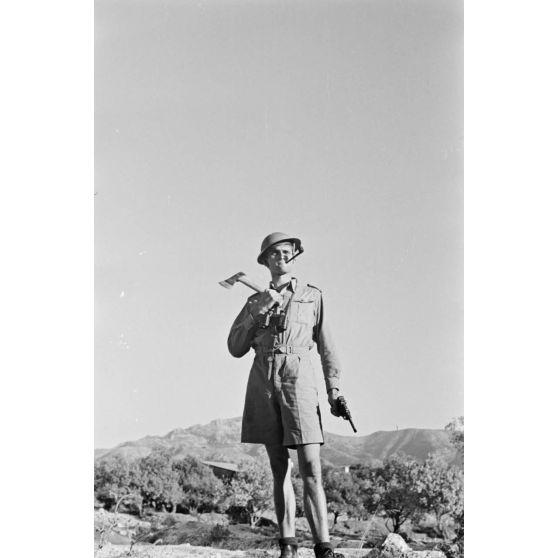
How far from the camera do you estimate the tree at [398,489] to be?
20.4ft

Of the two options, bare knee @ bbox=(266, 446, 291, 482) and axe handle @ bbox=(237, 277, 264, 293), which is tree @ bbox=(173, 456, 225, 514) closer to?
bare knee @ bbox=(266, 446, 291, 482)

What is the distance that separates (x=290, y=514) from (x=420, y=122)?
2.11 metres

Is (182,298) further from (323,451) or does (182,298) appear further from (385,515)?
(385,515)

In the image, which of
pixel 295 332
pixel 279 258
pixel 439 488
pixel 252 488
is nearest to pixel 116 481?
pixel 252 488

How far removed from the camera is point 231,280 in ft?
20.8

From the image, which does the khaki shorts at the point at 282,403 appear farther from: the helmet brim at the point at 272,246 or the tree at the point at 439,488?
the tree at the point at 439,488

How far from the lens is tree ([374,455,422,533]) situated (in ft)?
20.4

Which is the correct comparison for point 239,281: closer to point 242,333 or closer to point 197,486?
point 242,333

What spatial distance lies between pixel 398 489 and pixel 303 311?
1023mm

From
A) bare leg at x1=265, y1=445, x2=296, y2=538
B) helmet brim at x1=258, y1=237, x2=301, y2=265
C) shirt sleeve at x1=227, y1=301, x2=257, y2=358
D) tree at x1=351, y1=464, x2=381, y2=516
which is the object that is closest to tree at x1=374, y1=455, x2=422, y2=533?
tree at x1=351, y1=464, x2=381, y2=516

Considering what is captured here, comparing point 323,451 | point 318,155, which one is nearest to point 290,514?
Result: point 323,451

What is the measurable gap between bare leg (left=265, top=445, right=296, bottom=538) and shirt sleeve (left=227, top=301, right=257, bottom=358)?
1.67ft
